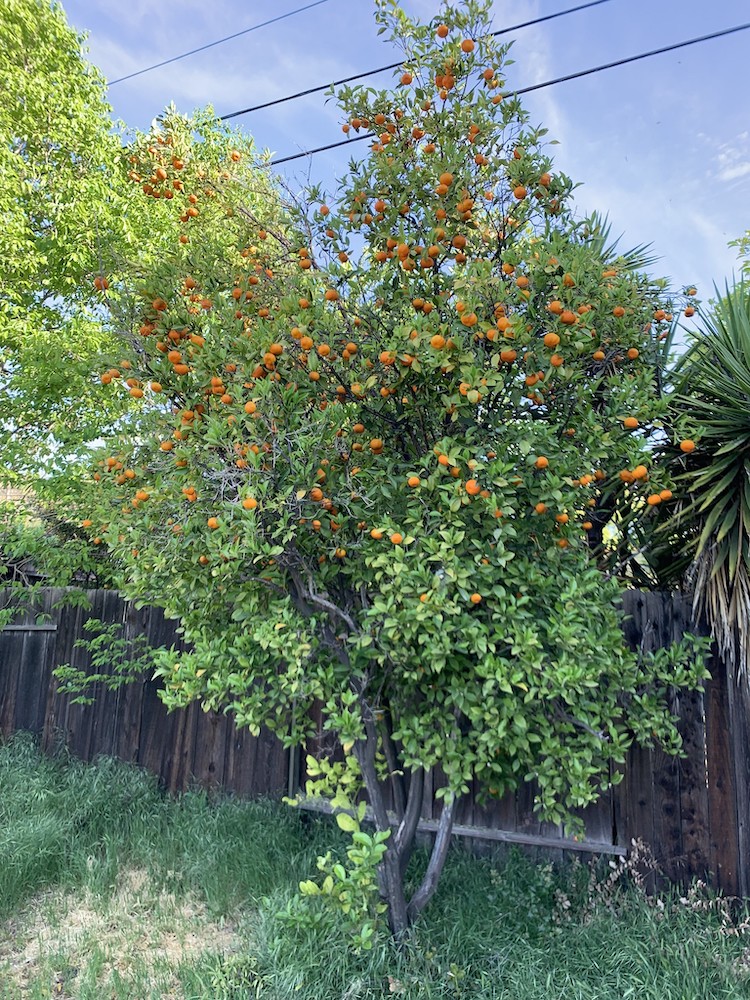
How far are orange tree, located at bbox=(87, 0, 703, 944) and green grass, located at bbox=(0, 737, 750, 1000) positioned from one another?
364mm

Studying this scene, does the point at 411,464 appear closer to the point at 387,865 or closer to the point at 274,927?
the point at 387,865

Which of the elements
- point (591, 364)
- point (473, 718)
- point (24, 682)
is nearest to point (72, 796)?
point (24, 682)

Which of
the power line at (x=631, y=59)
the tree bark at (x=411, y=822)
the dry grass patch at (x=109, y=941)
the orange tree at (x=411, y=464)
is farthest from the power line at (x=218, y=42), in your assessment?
the dry grass patch at (x=109, y=941)

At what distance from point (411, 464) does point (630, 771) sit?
2.25m

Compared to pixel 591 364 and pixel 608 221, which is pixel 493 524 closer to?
pixel 591 364

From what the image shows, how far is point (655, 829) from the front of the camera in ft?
12.7

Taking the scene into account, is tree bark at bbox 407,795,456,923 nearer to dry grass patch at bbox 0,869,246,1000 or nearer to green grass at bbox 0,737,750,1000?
green grass at bbox 0,737,750,1000

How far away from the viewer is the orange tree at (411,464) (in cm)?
297

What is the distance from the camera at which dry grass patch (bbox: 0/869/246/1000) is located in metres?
3.29

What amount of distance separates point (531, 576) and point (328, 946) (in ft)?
6.14

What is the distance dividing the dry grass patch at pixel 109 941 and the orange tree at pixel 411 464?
3.46ft

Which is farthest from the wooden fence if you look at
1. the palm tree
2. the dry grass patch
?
the dry grass patch

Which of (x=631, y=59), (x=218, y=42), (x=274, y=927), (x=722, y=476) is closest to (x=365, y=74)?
(x=218, y=42)

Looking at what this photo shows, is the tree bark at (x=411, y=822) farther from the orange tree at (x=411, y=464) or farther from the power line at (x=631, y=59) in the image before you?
the power line at (x=631, y=59)
